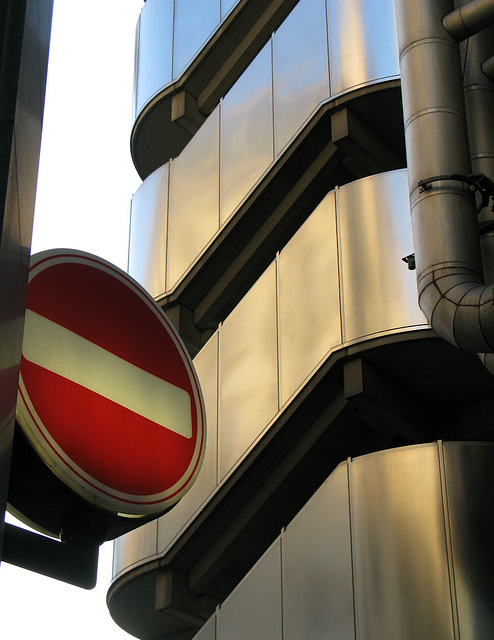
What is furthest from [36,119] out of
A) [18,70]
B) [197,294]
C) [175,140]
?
[175,140]

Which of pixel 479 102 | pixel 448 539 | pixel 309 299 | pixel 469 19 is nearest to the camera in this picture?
pixel 448 539

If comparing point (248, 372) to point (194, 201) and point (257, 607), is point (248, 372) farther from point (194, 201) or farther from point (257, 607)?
point (194, 201)

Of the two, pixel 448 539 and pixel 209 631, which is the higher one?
pixel 448 539

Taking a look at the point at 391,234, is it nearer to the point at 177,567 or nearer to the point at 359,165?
the point at 359,165

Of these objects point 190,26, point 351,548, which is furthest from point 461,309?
point 190,26

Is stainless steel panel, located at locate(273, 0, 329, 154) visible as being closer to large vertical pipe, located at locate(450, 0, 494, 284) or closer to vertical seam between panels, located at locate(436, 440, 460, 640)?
large vertical pipe, located at locate(450, 0, 494, 284)

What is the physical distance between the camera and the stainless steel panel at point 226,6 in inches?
587

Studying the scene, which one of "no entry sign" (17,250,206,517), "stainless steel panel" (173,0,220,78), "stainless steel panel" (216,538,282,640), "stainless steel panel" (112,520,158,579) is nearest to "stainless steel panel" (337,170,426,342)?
"stainless steel panel" (216,538,282,640)

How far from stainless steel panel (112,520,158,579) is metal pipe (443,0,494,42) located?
6.31 metres

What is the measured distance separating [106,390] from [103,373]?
2.8 inches

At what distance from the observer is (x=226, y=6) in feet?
49.2

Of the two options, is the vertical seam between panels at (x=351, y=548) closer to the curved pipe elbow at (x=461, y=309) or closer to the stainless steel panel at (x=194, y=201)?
the curved pipe elbow at (x=461, y=309)

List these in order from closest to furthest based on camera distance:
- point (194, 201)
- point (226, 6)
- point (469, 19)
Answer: point (469, 19)
point (194, 201)
point (226, 6)

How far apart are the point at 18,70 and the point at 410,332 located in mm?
7703
